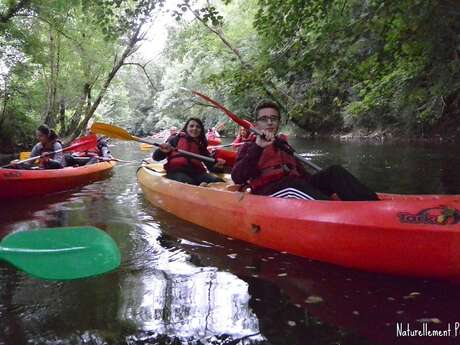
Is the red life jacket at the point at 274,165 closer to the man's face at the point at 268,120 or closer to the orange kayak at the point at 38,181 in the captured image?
the man's face at the point at 268,120

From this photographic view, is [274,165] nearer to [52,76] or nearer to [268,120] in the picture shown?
[268,120]

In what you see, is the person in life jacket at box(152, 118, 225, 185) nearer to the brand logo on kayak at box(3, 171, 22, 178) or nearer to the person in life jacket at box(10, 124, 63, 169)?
the brand logo on kayak at box(3, 171, 22, 178)

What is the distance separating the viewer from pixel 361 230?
2.58m

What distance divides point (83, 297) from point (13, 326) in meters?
0.43

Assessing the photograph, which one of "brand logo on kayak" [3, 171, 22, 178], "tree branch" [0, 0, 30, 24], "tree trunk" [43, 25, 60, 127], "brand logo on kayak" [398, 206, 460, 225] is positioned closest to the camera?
"brand logo on kayak" [398, 206, 460, 225]

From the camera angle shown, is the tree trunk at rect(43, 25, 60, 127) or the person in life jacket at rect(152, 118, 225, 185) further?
the tree trunk at rect(43, 25, 60, 127)

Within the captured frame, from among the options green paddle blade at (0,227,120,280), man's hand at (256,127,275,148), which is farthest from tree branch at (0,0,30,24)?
green paddle blade at (0,227,120,280)

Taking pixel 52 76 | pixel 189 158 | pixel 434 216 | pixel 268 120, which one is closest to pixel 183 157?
pixel 189 158

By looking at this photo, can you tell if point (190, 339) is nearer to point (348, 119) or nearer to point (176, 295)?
point (176, 295)

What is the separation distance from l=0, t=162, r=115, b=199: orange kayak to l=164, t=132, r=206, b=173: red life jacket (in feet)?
6.42

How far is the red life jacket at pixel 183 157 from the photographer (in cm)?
520

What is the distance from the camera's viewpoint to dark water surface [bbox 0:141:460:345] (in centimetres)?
201

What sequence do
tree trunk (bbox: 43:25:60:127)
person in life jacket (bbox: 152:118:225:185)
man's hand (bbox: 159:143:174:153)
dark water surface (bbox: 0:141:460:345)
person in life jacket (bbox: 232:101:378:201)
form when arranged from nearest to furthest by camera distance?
dark water surface (bbox: 0:141:460:345) < person in life jacket (bbox: 232:101:378:201) < man's hand (bbox: 159:143:174:153) < person in life jacket (bbox: 152:118:225:185) < tree trunk (bbox: 43:25:60:127)

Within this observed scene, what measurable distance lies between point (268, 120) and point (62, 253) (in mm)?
1909
